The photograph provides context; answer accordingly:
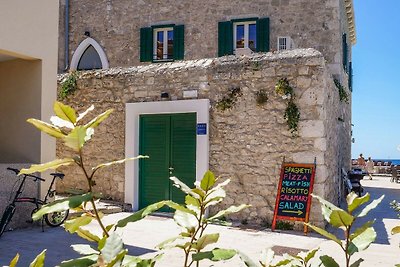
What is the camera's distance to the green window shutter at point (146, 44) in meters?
13.0

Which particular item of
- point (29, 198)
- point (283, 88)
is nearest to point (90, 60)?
point (29, 198)

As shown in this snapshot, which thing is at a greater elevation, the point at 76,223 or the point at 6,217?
the point at 76,223

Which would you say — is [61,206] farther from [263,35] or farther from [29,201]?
[263,35]

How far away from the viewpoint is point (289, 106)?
24.5 feet

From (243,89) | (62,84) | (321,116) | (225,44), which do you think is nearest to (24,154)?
(62,84)

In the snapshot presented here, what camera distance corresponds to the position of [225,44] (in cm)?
1215

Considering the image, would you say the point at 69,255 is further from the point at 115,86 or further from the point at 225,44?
the point at 225,44

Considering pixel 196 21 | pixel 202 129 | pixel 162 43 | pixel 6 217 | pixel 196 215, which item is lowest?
pixel 6 217

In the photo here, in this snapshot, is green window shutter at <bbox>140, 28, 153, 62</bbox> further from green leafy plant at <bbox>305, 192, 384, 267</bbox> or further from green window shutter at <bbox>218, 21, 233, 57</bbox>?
green leafy plant at <bbox>305, 192, 384, 267</bbox>

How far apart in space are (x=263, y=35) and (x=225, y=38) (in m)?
1.13

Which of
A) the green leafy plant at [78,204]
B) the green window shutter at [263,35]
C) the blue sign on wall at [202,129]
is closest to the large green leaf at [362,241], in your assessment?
the green leafy plant at [78,204]

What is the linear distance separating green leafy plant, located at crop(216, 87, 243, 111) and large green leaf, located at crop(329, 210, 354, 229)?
276 inches

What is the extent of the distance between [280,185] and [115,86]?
172 inches

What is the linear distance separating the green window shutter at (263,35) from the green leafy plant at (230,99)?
14.0 ft
